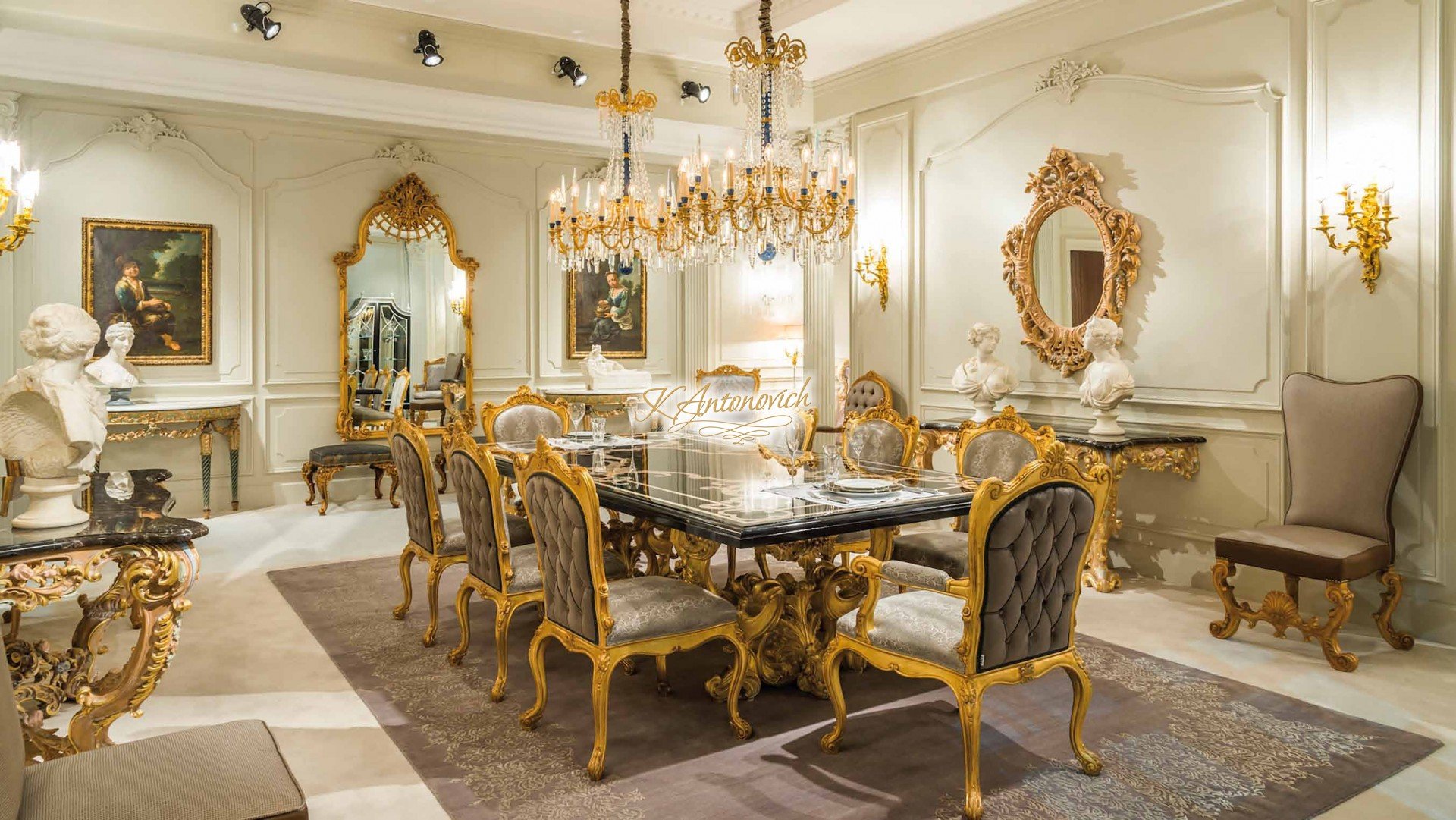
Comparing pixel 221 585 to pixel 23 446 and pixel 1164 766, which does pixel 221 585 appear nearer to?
pixel 23 446

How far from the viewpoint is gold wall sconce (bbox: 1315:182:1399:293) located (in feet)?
13.3

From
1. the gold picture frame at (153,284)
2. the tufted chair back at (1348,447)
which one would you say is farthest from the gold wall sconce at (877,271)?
the gold picture frame at (153,284)

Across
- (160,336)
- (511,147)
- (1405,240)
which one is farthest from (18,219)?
(1405,240)

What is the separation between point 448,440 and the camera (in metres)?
3.70

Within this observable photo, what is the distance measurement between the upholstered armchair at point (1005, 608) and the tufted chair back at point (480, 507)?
133 centimetres

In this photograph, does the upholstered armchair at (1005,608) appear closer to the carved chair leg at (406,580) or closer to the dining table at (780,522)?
the dining table at (780,522)

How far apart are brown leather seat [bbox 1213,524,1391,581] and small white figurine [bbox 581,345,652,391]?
17.7ft

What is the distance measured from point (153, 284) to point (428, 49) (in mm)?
2791

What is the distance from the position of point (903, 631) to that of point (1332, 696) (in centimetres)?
179

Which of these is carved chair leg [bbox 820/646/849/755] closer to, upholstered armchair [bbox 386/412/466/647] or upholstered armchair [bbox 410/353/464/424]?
upholstered armchair [bbox 386/412/466/647]

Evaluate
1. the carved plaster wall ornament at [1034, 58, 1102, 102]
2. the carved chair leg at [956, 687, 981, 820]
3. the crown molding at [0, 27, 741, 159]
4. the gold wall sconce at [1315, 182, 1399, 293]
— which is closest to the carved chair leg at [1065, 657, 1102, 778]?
the carved chair leg at [956, 687, 981, 820]

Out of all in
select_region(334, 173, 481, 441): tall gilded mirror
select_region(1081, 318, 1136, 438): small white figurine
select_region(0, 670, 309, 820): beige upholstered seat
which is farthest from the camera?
select_region(334, 173, 481, 441): tall gilded mirror

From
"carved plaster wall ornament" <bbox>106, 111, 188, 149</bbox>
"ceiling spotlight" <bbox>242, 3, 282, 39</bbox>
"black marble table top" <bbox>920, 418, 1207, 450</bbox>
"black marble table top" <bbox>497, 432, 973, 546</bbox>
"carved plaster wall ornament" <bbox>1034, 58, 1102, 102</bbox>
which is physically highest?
"ceiling spotlight" <bbox>242, 3, 282, 39</bbox>

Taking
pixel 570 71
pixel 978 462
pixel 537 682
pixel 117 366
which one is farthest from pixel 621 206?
pixel 117 366
